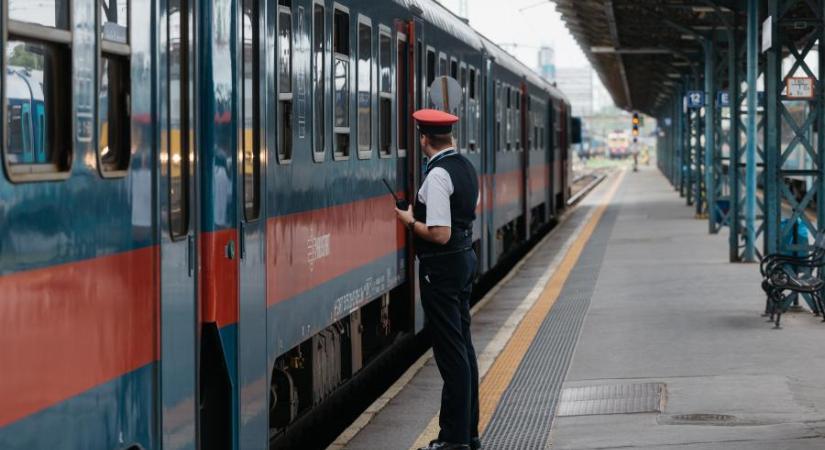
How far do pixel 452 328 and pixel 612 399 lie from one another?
280 cm

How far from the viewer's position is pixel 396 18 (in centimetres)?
1154

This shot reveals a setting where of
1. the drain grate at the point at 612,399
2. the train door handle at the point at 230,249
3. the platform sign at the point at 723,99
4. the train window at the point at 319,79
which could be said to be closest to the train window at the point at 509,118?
the platform sign at the point at 723,99

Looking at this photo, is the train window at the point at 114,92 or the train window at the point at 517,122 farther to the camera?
the train window at the point at 517,122

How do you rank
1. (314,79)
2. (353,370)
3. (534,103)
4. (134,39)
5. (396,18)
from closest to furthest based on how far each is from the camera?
(134,39) → (314,79) → (353,370) → (396,18) → (534,103)

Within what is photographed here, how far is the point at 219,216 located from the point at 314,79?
243cm

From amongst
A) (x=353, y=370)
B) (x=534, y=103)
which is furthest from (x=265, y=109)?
(x=534, y=103)

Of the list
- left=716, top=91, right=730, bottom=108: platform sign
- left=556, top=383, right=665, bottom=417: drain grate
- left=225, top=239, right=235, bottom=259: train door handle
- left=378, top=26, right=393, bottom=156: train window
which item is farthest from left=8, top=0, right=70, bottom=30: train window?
left=716, top=91, right=730, bottom=108: platform sign

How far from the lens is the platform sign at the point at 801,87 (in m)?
15.9

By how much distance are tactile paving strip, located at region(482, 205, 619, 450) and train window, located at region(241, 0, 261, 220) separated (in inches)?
104

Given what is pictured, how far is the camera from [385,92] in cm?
1118

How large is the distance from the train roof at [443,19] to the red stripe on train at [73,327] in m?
6.50

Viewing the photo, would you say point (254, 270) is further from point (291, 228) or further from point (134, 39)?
point (134, 39)

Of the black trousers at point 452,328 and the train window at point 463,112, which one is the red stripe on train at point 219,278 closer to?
the black trousers at point 452,328

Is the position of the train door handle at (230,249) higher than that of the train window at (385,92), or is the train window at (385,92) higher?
the train window at (385,92)
